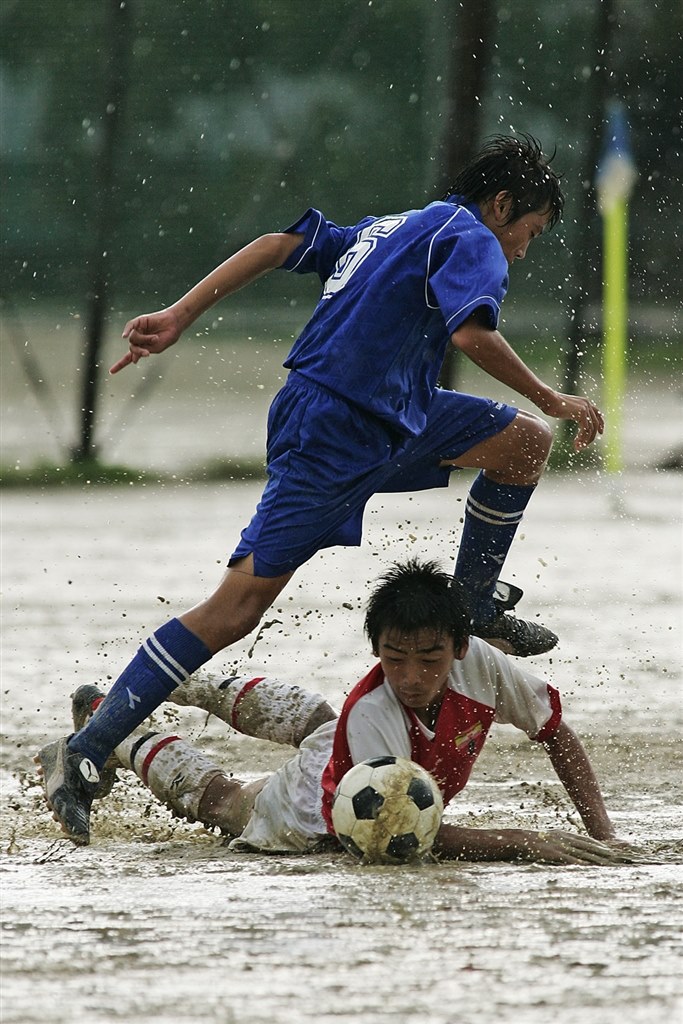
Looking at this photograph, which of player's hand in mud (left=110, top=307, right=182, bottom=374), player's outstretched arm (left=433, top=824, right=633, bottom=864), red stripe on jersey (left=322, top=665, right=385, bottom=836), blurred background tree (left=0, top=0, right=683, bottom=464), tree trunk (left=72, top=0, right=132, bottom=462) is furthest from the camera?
tree trunk (left=72, top=0, right=132, bottom=462)

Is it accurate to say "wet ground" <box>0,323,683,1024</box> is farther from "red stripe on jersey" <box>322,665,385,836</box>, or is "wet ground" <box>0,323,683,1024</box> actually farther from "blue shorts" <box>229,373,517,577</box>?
"blue shorts" <box>229,373,517,577</box>

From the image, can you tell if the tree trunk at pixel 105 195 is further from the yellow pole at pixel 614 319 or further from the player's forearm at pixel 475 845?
the player's forearm at pixel 475 845

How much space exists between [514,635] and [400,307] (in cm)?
104

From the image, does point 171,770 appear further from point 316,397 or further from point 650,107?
point 650,107

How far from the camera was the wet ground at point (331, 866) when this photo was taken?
2.63 meters

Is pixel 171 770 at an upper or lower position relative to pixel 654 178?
lower

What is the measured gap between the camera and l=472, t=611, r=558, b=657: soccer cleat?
4492mm

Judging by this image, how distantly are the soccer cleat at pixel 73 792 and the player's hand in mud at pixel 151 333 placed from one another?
100 centimetres

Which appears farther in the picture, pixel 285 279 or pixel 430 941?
pixel 285 279

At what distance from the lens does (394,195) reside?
13609 mm

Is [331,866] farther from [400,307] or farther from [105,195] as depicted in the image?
[105,195]

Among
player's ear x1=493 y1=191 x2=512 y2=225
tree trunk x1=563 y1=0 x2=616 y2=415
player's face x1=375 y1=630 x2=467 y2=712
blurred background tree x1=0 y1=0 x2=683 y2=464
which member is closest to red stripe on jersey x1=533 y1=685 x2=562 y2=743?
player's face x1=375 y1=630 x2=467 y2=712

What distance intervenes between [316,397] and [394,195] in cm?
986

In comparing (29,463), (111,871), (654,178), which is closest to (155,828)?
(111,871)
